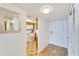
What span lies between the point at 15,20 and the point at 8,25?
34cm

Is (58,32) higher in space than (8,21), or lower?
lower

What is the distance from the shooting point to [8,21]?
2.36 m

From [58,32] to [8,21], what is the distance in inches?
182

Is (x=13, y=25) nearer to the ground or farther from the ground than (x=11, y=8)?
nearer to the ground

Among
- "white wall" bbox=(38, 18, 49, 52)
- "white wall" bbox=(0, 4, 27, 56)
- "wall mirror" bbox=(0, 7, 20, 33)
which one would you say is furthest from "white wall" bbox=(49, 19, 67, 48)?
"wall mirror" bbox=(0, 7, 20, 33)

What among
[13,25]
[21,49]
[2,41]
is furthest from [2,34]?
[21,49]

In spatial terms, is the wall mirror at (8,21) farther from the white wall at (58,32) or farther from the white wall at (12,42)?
the white wall at (58,32)

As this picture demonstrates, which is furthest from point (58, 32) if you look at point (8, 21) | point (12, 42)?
point (8, 21)

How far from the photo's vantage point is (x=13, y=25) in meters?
2.55

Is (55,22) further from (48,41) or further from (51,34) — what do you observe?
(48,41)

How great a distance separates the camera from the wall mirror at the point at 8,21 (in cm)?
217

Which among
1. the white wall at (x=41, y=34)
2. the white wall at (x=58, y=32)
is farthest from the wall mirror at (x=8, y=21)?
the white wall at (x=58, y=32)

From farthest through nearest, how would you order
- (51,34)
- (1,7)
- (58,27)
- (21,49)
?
(51,34)
(58,27)
(21,49)
(1,7)

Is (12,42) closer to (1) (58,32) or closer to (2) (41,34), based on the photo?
(2) (41,34)
